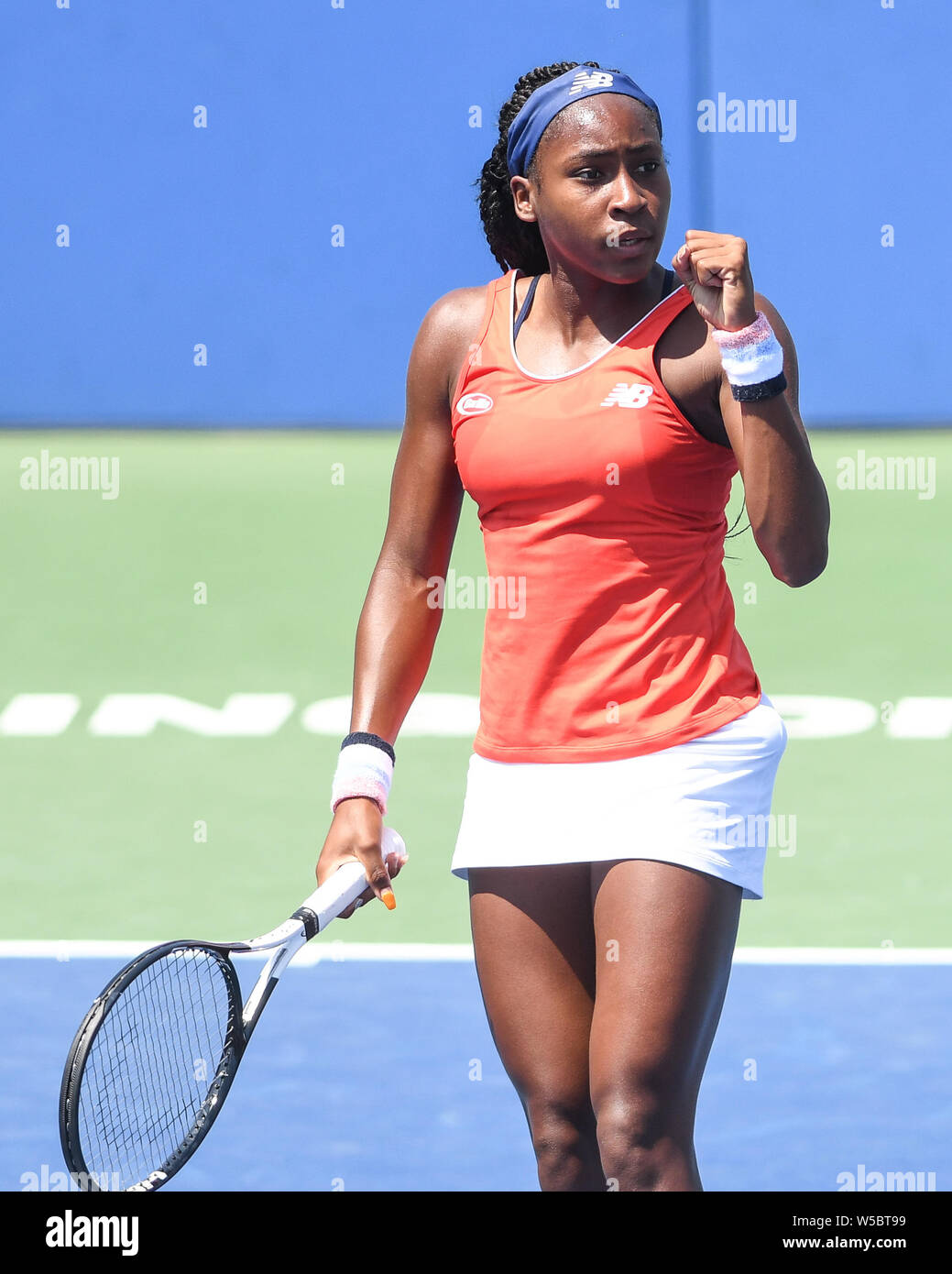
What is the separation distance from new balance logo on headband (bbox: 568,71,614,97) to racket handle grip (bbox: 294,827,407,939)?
1.29 meters

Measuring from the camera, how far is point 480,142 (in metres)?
14.1

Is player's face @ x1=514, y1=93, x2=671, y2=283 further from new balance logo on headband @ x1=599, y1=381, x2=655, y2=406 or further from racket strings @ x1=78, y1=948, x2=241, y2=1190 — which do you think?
racket strings @ x1=78, y1=948, x2=241, y2=1190

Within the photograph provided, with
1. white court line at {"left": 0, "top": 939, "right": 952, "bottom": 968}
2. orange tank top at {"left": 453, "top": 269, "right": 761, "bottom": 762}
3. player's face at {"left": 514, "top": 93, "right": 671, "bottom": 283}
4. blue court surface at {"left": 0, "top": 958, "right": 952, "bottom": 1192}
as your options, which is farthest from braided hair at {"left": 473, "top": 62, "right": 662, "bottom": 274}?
white court line at {"left": 0, "top": 939, "right": 952, "bottom": 968}

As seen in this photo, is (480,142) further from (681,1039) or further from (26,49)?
(681,1039)

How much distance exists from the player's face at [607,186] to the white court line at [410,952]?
326 centimetres

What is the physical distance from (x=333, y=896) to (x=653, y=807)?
0.55 meters

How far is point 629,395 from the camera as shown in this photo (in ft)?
10.6

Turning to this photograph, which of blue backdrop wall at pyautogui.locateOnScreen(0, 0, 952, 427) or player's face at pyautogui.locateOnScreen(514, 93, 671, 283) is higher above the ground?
player's face at pyautogui.locateOnScreen(514, 93, 671, 283)

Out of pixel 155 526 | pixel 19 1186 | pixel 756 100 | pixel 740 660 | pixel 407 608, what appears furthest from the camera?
pixel 756 100

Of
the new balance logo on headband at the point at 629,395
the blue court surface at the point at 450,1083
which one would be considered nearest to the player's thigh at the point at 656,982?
the new balance logo on headband at the point at 629,395

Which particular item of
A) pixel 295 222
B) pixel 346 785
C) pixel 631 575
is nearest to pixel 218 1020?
pixel 346 785

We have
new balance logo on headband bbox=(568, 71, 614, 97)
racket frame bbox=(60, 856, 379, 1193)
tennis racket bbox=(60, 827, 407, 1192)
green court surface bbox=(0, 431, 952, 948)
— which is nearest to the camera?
racket frame bbox=(60, 856, 379, 1193)

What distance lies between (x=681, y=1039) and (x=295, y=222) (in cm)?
1159

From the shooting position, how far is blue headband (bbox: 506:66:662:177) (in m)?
3.33
